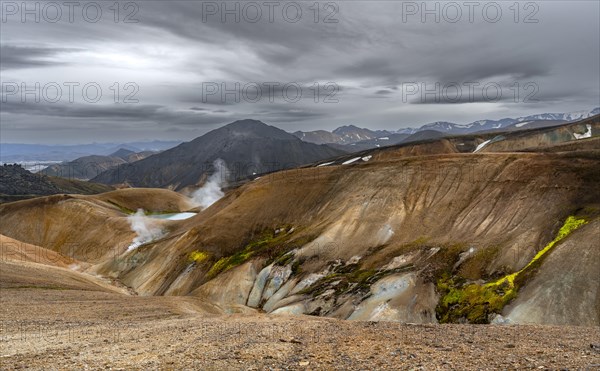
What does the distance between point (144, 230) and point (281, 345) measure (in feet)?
343

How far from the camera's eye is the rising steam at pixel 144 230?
108 m

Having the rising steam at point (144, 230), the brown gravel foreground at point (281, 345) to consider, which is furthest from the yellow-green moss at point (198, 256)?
the brown gravel foreground at point (281, 345)

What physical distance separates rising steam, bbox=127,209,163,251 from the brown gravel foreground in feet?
280

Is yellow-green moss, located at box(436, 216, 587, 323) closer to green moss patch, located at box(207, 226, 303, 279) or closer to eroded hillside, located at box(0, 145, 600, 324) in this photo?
eroded hillside, located at box(0, 145, 600, 324)

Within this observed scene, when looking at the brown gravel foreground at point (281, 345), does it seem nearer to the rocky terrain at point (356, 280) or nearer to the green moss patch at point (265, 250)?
the rocky terrain at point (356, 280)

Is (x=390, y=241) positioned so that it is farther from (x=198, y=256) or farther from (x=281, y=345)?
(x=281, y=345)

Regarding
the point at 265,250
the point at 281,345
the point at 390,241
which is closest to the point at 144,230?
the point at 265,250

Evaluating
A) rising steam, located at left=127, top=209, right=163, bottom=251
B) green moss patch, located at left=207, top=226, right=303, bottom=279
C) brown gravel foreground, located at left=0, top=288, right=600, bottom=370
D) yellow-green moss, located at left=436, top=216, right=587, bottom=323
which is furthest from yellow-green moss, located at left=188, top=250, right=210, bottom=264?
brown gravel foreground, located at left=0, top=288, right=600, bottom=370

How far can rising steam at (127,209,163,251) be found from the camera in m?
108

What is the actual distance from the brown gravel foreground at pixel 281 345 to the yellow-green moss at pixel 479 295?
14.1m

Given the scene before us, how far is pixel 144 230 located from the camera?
369 ft

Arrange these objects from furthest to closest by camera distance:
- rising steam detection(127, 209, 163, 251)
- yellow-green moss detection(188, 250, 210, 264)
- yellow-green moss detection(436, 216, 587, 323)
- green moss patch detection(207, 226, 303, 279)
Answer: rising steam detection(127, 209, 163, 251) < yellow-green moss detection(188, 250, 210, 264) < green moss patch detection(207, 226, 303, 279) < yellow-green moss detection(436, 216, 587, 323)

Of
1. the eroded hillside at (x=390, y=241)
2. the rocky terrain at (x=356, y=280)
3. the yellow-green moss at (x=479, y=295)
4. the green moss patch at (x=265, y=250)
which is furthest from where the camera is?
the green moss patch at (x=265, y=250)

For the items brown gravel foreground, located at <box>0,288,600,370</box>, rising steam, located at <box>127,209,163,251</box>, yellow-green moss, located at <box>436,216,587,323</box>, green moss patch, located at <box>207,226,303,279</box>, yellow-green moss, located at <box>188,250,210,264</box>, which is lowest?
rising steam, located at <box>127,209,163,251</box>
